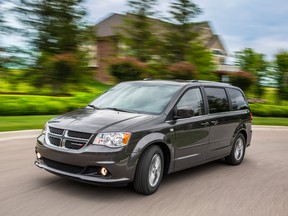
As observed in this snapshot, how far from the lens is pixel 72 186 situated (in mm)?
6047

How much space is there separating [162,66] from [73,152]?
69.1ft

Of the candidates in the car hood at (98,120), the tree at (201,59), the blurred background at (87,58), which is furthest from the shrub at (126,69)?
the car hood at (98,120)

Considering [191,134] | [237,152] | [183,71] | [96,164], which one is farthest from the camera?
[183,71]

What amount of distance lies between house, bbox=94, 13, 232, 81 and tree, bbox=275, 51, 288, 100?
4870 millimetres

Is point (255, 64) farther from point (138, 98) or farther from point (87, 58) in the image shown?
point (138, 98)

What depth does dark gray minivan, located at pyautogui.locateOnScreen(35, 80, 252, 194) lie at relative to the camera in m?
5.48

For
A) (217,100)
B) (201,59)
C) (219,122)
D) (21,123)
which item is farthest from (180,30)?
(219,122)

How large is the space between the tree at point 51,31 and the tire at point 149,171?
1724 cm

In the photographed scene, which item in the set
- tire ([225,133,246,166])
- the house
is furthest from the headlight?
the house

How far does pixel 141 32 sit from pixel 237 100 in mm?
19071

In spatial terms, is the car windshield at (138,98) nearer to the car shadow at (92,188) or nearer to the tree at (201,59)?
the car shadow at (92,188)

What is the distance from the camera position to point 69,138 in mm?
5613

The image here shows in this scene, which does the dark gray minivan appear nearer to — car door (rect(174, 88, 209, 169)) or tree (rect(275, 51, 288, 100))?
car door (rect(174, 88, 209, 169))

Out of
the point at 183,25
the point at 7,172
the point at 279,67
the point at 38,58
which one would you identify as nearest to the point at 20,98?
the point at 38,58
